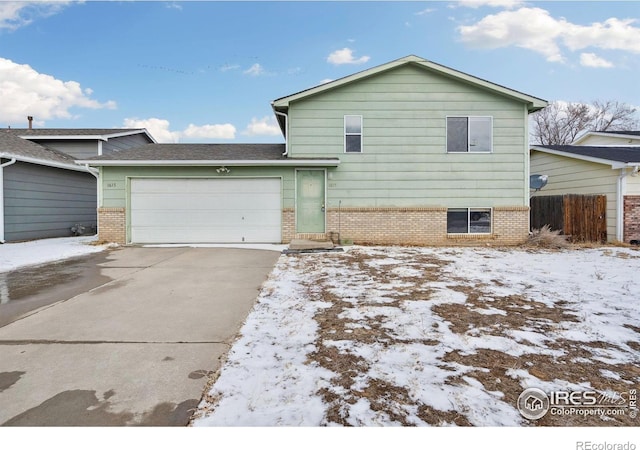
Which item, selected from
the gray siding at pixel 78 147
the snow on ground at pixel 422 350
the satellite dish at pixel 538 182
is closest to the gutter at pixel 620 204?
the satellite dish at pixel 538 182

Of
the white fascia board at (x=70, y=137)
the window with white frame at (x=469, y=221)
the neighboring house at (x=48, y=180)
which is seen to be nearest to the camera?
the window with white frame at (x=469, y=221)

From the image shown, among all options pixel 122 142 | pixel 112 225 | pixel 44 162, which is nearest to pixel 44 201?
pixel 44 162

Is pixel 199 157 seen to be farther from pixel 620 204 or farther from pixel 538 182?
pixel 620 204

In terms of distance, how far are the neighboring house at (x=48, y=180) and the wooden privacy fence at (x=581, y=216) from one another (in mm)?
16966

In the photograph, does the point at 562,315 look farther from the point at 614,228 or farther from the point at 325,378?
the point at 614,228

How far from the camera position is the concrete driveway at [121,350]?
7.34 ft

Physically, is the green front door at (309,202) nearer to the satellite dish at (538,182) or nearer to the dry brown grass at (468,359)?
the dry brown grass at (468,359)

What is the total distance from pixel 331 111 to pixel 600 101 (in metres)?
37.8

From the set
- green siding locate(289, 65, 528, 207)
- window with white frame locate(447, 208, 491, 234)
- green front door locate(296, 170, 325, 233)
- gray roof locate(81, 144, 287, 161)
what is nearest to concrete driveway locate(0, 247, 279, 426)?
green front door locate(296, 170, 325, 233)

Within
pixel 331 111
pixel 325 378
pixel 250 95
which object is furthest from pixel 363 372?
pixel 250 95

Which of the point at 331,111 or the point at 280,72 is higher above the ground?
the point at 280,72

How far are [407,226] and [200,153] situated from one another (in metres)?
7.84

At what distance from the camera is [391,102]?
11.5 metres

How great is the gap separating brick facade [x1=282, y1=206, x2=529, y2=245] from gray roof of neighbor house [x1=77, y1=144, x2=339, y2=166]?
1.78 m
